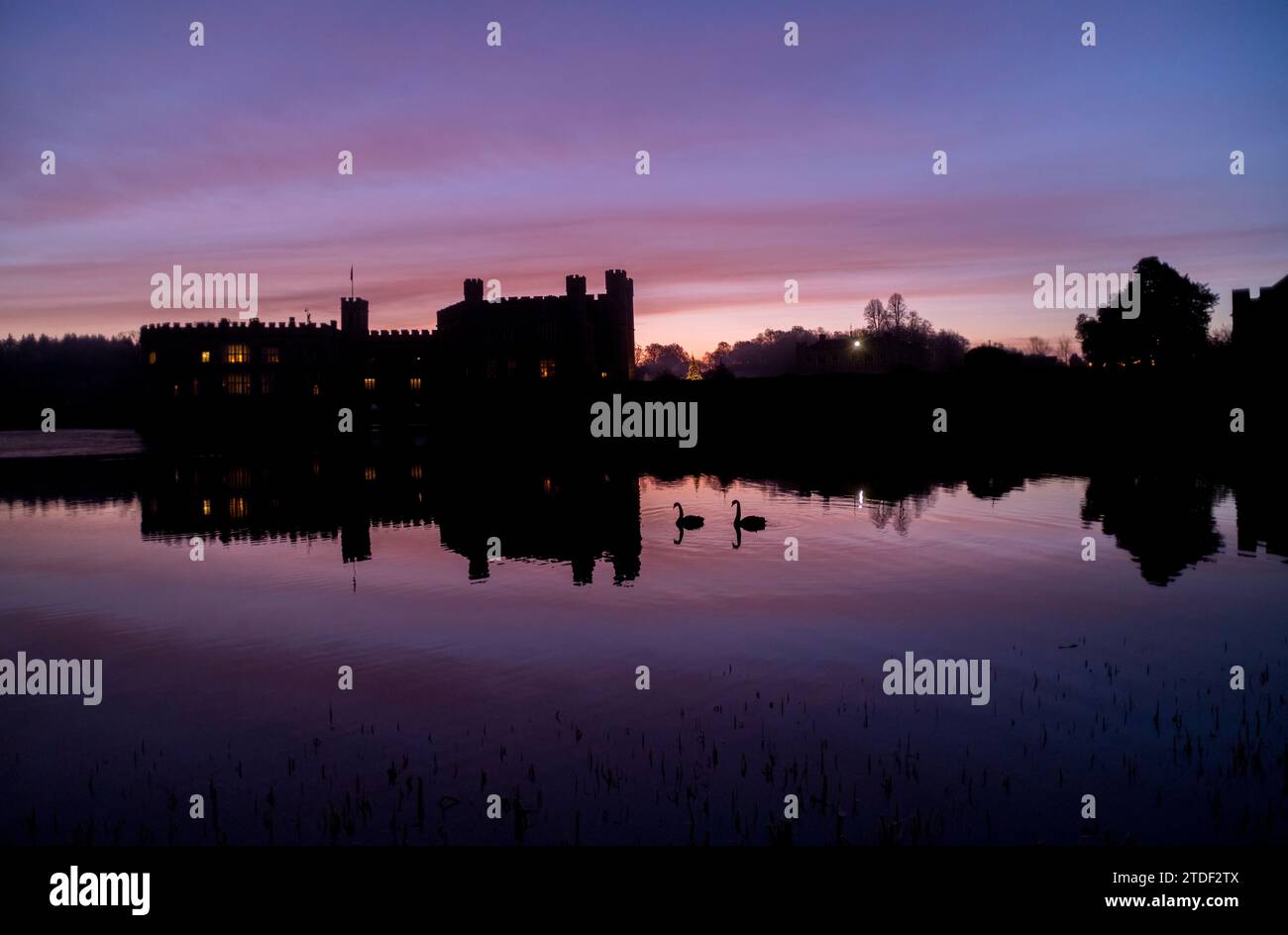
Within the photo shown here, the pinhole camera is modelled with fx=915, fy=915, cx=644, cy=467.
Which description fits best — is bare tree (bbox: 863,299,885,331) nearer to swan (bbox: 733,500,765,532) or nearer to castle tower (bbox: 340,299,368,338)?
castle tower (bbox: 340,299,368,338)

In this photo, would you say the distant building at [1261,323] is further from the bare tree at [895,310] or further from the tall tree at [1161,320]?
the bare tree at [895,310]

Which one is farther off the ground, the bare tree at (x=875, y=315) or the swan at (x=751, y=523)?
the bare tree at (x=875, y=315)

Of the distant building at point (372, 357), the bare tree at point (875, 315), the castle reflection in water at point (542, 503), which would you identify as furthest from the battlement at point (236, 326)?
the bare tree at point (875, 315)

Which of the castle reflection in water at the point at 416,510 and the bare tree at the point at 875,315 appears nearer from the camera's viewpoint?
the castle reflection in water at the point at 416,510

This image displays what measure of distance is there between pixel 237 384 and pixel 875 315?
10215cm

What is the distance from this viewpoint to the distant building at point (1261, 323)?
62.6m

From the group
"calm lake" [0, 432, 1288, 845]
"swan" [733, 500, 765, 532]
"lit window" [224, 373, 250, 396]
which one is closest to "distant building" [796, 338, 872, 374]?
"lit window" [224, 373, 250, 396]

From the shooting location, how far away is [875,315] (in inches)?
6206

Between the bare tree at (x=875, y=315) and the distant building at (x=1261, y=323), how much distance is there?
8925 cm

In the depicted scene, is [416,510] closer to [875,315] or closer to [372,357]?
[372,357]

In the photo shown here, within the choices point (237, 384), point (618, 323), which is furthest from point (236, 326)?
point (618, 323)

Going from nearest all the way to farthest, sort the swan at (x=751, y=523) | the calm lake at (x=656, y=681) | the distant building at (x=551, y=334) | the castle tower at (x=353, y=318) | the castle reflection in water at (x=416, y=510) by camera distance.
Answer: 1. the calm lake at (x=656, y=681)
2. the castle reflection in water at (x=416, y=510)
3. the swan at (x=751, y=523)
4. the distant building at (x=551, y=334)
5. the castle tower at (x=353, y=318)

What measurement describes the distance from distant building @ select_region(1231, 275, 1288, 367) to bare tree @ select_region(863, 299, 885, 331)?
89.3 m
